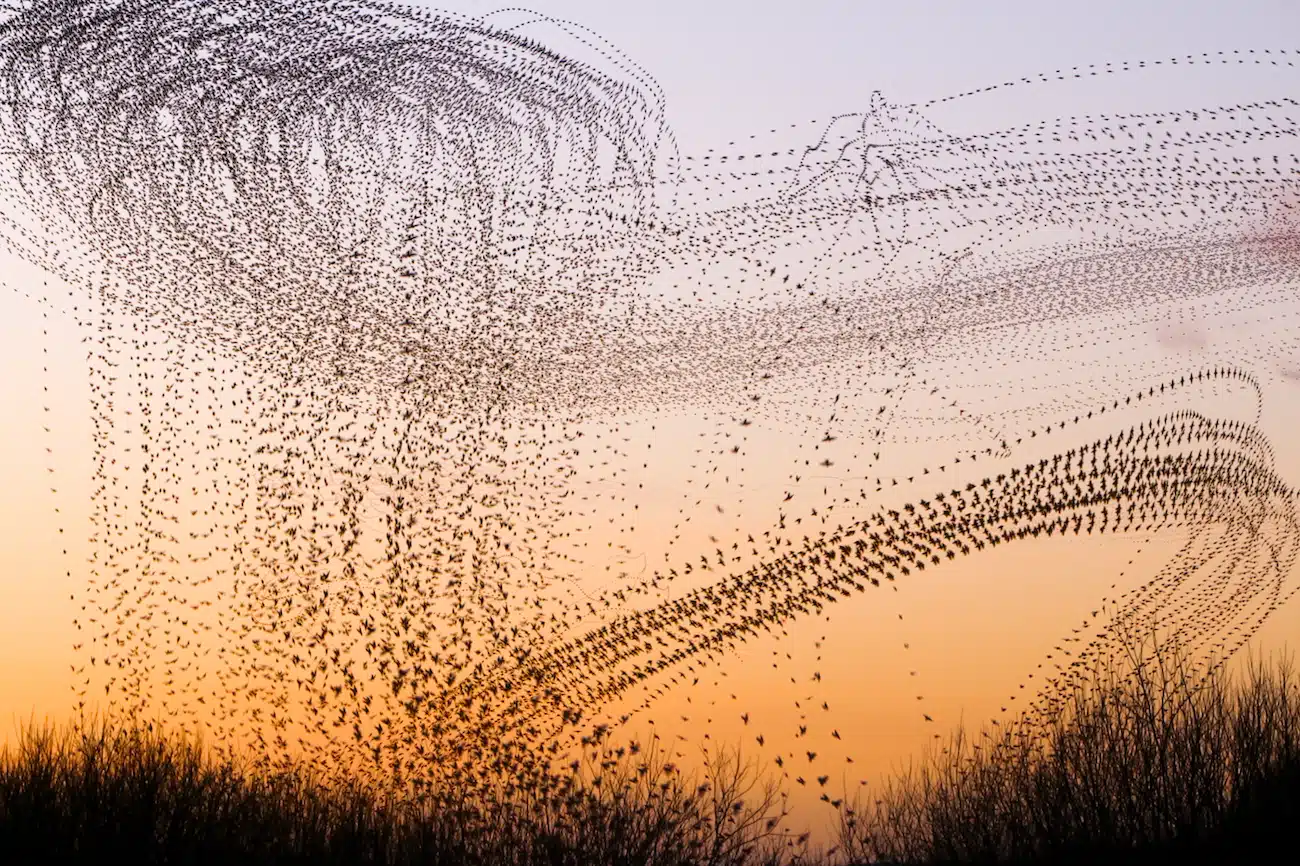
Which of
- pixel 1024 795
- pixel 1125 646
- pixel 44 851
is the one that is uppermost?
pixel 1125 646

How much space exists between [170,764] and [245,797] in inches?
78.9

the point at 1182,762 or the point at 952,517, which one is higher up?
the point at 952,517

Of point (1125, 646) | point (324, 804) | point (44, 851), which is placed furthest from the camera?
point (324, 804)

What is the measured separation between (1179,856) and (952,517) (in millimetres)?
8572

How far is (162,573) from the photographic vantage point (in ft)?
96.8

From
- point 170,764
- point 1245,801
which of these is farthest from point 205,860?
point 1245,801

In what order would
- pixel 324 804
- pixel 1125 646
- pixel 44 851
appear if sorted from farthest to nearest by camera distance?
1. pixel 324 804
2. pixel 1125 646
3. pixel 44 851

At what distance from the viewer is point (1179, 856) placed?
29.6m

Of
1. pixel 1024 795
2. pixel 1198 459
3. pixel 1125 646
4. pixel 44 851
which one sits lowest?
pixel 1024 795

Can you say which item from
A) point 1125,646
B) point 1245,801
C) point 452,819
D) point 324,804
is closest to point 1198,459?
point 1125,646

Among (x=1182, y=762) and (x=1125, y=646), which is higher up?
(x=1125, y=646)

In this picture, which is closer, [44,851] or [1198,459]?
[44,851]

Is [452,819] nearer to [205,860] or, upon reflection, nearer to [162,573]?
[205,860]

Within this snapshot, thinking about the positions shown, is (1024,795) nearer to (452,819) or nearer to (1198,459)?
(1198,459)
